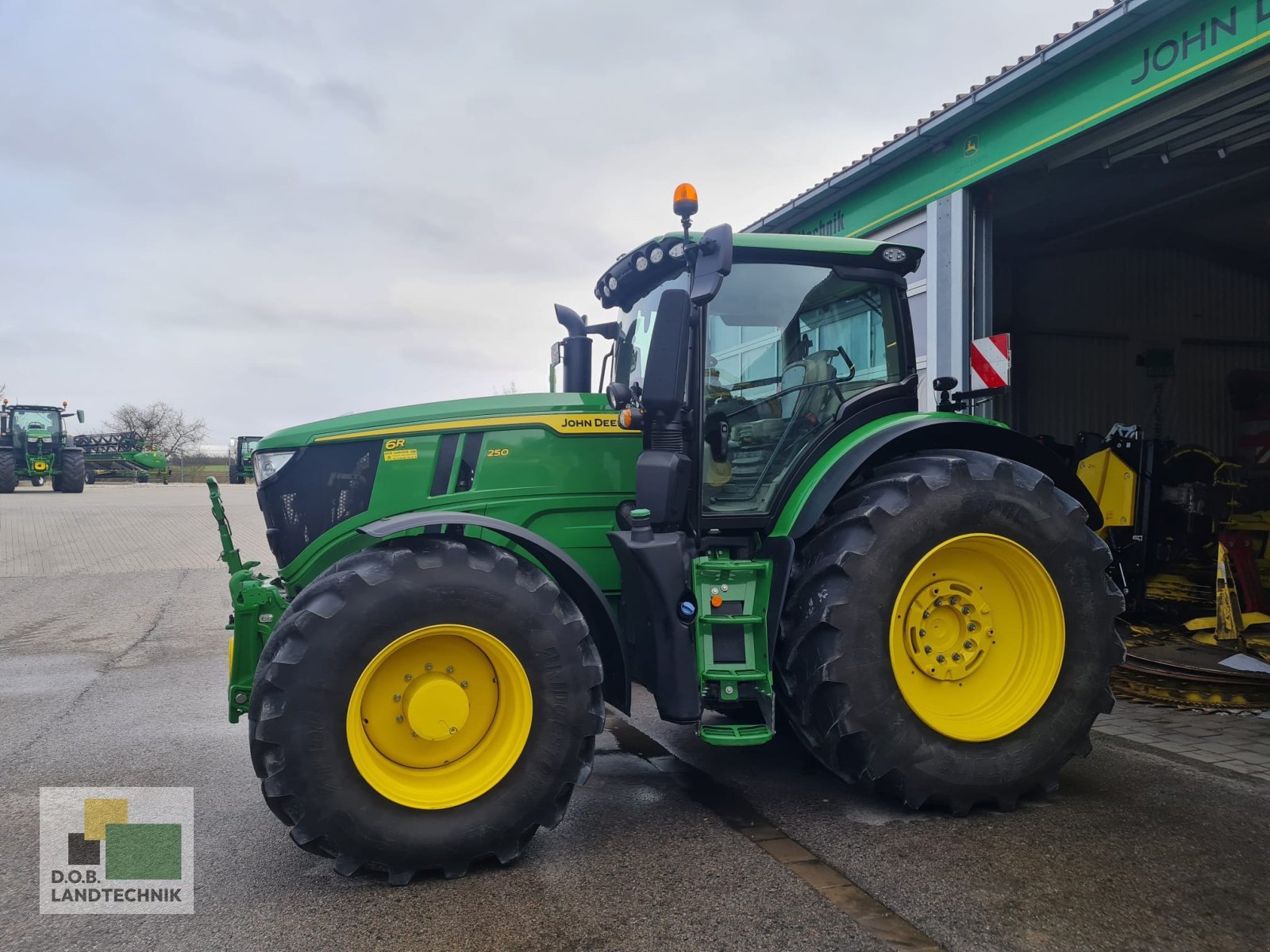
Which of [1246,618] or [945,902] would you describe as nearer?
[945,902]

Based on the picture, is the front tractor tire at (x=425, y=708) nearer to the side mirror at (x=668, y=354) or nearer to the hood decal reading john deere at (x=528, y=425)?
the hood decal reading john deere at (x=528, y=425)

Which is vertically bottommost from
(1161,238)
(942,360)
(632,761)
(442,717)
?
(632,761)

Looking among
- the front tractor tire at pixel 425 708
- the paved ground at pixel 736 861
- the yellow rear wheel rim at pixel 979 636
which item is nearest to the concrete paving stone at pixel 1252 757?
the paved ground at pixel 736 861

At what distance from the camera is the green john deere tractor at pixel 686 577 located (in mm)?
3240

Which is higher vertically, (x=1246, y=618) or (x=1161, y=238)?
(x=1161, y=238)

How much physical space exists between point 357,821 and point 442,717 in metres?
0.42

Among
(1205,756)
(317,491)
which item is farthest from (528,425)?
(1205,756)

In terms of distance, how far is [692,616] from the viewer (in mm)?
3691

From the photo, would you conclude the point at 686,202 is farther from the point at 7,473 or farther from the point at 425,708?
the point at 7,473

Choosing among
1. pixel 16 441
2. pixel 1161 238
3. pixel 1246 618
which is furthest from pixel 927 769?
pixel 16 441

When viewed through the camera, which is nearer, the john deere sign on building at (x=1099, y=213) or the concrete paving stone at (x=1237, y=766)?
the concrete paving stone at (x=1237, y=766)

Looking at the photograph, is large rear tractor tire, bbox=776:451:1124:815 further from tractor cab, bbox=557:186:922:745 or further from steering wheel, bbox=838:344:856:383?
steering wheel, bbox=838:344:856:383

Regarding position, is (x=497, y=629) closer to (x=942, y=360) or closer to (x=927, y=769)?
(x=927, y=769)

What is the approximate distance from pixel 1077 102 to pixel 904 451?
14.2 ft
